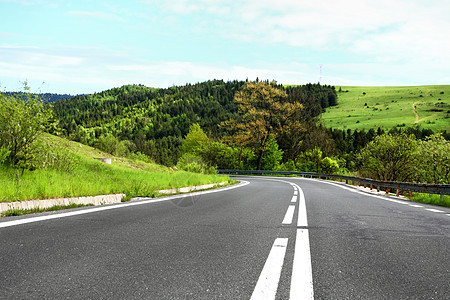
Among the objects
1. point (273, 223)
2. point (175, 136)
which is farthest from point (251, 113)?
point (175, 136)

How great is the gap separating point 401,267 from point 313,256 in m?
0.87

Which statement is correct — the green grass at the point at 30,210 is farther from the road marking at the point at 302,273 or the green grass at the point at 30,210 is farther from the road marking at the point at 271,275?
the road marking at the point at 302,273

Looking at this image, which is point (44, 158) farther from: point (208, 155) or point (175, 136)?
point (175, 136)

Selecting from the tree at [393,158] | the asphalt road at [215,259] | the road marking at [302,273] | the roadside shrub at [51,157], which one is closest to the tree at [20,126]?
the roadside shrub at [51,157]

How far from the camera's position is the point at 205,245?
13.1 feet

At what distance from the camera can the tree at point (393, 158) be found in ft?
120

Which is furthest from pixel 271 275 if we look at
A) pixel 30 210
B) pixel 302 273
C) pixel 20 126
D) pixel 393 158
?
pixel 393 158

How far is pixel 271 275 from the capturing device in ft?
9.70

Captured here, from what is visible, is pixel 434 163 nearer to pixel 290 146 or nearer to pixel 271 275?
pixel 271 275

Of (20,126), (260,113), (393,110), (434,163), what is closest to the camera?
(20,126)

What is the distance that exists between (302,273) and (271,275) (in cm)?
31

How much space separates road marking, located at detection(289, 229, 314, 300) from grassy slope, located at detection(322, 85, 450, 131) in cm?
13131

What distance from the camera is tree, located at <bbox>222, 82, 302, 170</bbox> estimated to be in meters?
49.5

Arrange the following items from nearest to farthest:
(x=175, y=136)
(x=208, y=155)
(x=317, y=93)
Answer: (x=208, y=155) → (x=175, y=136) → (x=317, y=93)
